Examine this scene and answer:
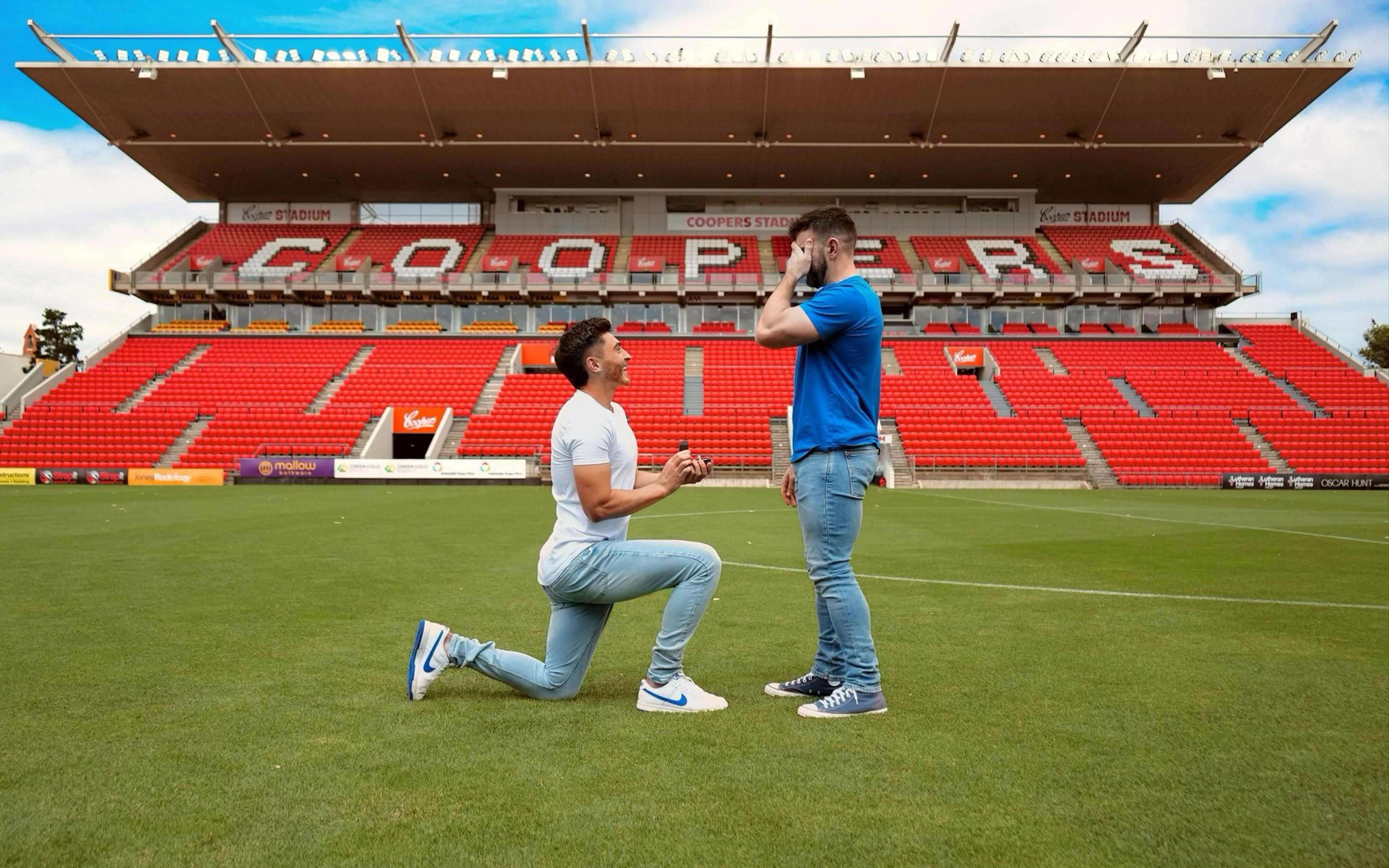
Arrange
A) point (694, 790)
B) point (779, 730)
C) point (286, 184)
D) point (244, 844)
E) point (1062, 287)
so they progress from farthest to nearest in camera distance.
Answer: point (286, 184)
point (1062, 287)
point (779, 730)
point (694, 790)
point (244, 844)

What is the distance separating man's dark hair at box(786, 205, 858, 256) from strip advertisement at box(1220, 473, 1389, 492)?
27.1 m

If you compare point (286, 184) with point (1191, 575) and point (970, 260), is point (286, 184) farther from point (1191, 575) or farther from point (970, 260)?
point (1191, 575)

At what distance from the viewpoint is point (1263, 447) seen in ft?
95.4

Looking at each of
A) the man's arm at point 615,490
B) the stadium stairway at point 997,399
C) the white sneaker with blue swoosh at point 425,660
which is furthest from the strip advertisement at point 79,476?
the stadium stairway at point 997,399

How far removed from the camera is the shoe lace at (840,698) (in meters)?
3.53

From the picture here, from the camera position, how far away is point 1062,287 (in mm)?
38281

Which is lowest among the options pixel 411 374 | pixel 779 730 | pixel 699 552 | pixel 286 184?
pixel 779 730

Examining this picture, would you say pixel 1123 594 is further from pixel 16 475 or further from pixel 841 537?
pixel 16 475

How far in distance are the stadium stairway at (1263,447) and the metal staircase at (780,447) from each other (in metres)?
15.3

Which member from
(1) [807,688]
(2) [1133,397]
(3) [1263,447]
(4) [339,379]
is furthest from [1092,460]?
(4) [339,379]

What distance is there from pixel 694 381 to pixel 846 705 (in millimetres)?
31310

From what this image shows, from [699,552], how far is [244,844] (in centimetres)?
198

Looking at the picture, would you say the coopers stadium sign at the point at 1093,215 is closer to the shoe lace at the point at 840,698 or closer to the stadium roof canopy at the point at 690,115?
the stadium roof canopy at the point at 690,115

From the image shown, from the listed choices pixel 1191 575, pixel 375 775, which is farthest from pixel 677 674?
pixel 1191 575
